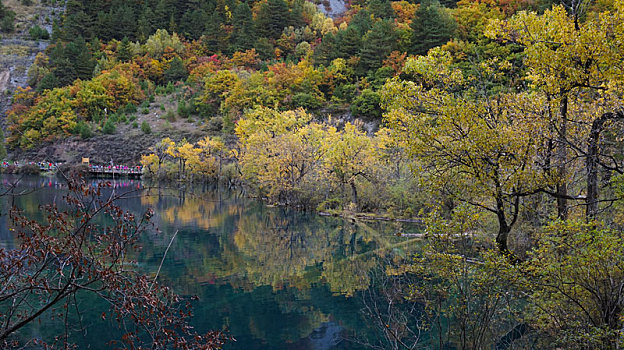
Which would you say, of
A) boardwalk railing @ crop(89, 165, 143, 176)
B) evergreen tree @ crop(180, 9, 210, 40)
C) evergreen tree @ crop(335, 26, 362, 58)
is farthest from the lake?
evergreen tree @ crop(180, 9, 210, 40)

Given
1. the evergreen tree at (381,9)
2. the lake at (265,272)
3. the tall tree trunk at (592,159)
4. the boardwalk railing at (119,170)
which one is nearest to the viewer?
the tall tree trunk at (592,159)

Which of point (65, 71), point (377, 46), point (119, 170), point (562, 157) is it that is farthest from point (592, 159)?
point (65, 71)

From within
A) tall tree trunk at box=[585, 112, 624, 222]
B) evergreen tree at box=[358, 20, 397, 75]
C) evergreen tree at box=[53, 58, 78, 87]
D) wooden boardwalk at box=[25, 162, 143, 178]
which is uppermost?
evergreen tree at box=[358, 20, 397, 75]

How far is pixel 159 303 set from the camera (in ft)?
14.2

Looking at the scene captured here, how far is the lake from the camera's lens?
11.0 metres

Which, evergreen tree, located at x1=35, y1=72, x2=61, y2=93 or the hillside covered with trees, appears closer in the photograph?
the hillside covered with trees

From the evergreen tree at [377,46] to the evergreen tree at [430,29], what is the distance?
2585 mm

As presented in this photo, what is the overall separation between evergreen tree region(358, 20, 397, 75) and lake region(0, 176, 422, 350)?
31.2 metres

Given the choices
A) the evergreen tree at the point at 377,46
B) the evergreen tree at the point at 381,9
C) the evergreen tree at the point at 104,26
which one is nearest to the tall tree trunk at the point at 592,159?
the evergreen tree at the point at 377,46

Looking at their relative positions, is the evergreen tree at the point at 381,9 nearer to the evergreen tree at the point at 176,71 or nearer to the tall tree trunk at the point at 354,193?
the evergreen tree at the point at 176,71

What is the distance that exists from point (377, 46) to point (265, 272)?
4350 cm

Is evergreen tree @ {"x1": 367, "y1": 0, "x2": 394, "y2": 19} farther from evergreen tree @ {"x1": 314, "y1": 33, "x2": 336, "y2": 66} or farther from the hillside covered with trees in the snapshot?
evergreen tree @ {"x1": 314, "y1": 33, "x2": 336, "y2": 66}

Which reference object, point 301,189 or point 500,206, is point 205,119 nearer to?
point 301,189

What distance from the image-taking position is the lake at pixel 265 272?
11000 millimetres
